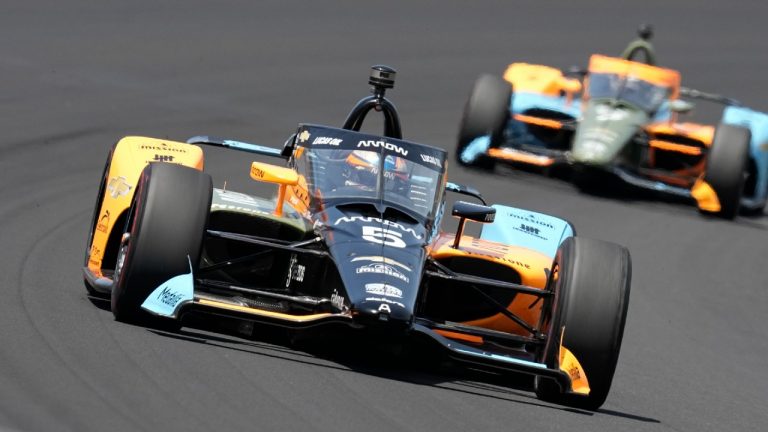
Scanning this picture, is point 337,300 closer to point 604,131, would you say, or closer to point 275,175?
point 275,175

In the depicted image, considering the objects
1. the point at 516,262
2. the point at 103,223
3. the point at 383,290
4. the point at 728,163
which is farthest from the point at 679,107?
the point at 383,290

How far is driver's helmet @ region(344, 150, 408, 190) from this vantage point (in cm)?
1039

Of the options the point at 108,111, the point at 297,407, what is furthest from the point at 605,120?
the point at 297,407

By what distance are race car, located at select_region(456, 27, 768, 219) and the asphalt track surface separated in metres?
0.39

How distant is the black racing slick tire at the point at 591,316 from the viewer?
9141mm

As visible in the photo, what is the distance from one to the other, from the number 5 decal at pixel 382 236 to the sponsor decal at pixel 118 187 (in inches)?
75.9

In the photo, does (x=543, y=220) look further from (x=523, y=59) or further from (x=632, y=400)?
(x=523, y=59)

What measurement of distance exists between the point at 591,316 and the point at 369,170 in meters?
2.08

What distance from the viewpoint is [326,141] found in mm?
10867

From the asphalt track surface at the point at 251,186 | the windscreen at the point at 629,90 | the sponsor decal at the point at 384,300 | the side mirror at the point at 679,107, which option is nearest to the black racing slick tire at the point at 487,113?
the asphalt track surface at the point at 251,186

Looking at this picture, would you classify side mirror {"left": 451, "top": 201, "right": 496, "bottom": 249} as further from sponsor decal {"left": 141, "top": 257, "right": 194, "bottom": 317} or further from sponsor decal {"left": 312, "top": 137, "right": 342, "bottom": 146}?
sponsor decal {"left": 141, "top": 257, "right": 194, "bottom": 317}

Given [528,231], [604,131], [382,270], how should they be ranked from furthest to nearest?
[604,131]
[528,231]
[382,270]

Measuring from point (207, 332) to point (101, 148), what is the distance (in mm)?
8050

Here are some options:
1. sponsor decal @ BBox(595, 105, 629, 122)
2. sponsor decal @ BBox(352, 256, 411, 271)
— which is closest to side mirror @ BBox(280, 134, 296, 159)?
sponsor decal @ BBox(352, 256, 411, 271)
